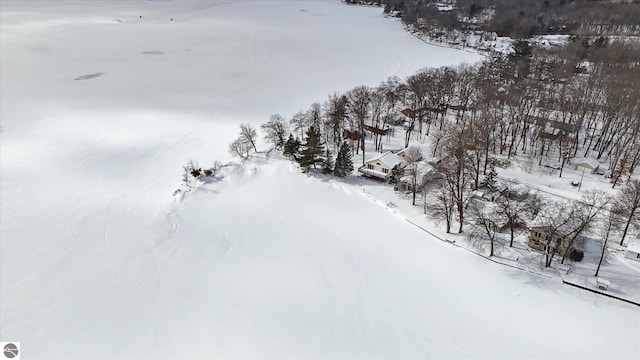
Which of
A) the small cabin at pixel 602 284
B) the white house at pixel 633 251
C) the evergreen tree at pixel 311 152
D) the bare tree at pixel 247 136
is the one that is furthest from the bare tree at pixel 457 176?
the bare tree at pixel 247 136

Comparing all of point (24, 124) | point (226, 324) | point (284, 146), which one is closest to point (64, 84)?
point (24, 124)

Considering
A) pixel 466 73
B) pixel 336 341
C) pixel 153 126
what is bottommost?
pixel 336 341

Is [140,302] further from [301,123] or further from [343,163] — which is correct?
[301,123]

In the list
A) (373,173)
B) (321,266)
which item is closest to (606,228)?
(373,173)

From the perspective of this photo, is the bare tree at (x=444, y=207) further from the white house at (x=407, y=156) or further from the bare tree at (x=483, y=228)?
the white house at (x=407, y=156)

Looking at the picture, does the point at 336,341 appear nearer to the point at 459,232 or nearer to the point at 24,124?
the point at 459,232

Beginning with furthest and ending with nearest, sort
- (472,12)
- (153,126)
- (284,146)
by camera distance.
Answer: (472,12), (153,126), (284,146)
